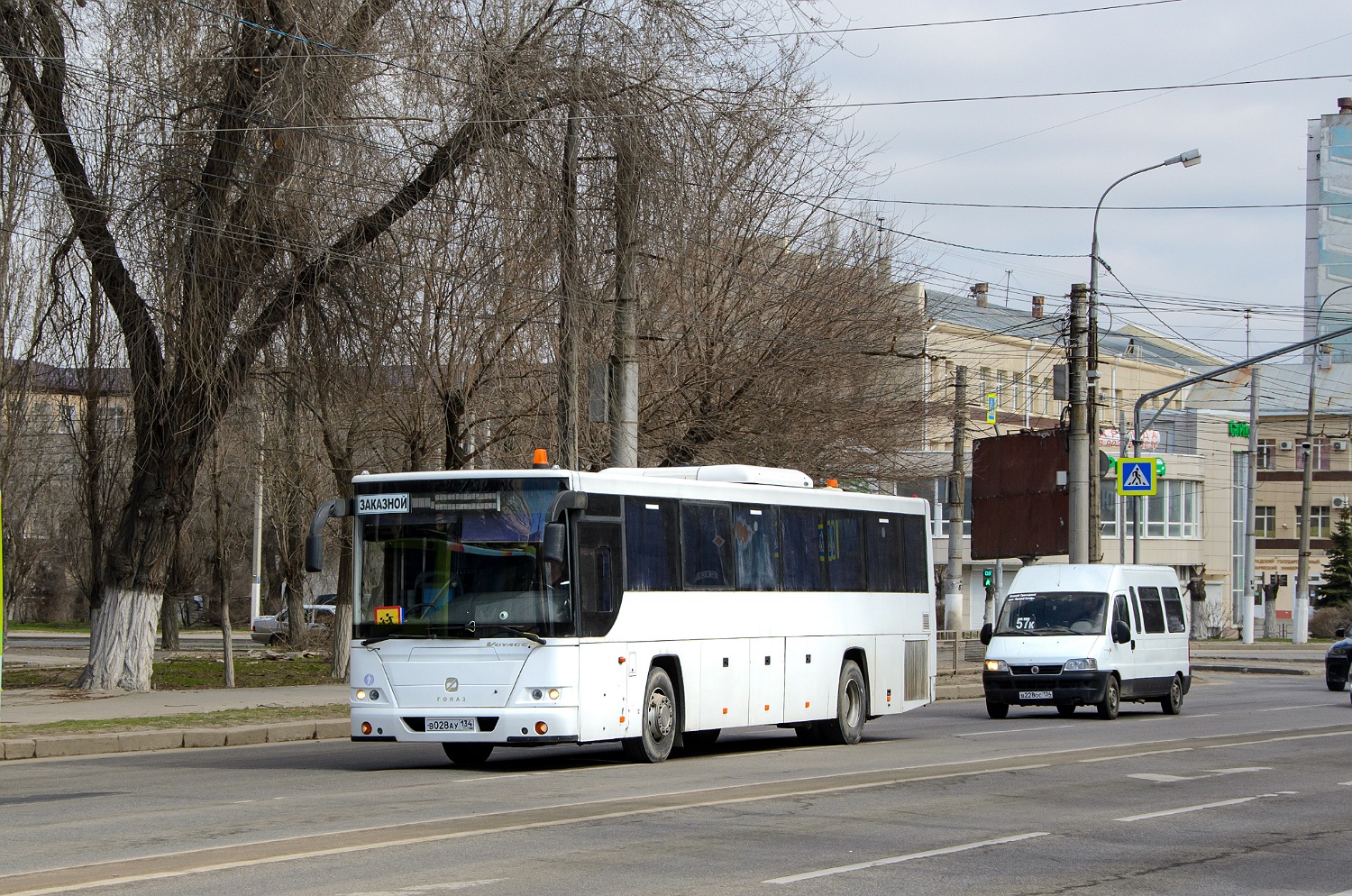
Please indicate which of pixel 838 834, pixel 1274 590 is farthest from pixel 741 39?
pixel 1274 590

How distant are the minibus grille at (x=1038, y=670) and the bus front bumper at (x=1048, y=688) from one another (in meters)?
0.05

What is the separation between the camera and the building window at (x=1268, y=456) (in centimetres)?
9628

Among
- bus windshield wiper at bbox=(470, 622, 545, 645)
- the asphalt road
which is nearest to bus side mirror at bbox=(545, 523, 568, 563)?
bus windshield wiper at bbox=(470, 622, 545, 645)

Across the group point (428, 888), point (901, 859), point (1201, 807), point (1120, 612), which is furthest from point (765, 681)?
point (428, 888)

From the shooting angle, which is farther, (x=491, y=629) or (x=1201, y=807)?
(x=491, y=629)

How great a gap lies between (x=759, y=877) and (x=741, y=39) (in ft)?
56.0

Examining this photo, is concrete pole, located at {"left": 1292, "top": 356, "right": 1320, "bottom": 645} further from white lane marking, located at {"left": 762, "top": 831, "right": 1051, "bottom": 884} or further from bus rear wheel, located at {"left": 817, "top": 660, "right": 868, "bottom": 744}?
white lane marking, located at {"left": 762, "top": 831, "right": 1051, "bottom": 884}

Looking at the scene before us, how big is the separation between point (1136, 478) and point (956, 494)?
15.2 ft

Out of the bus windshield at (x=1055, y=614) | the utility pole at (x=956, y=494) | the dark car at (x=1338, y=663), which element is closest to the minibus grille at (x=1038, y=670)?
the bus windshield at (x=1055, y=614)

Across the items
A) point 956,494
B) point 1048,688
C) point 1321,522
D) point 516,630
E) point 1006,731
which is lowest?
point 1006,731

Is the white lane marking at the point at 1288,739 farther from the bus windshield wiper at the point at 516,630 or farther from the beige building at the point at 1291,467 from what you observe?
the beige building at the point at 1291,467

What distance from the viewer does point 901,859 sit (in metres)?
9.87

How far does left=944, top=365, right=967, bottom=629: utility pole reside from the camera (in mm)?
37406

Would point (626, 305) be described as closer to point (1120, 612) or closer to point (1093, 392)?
point (1120, 612)
